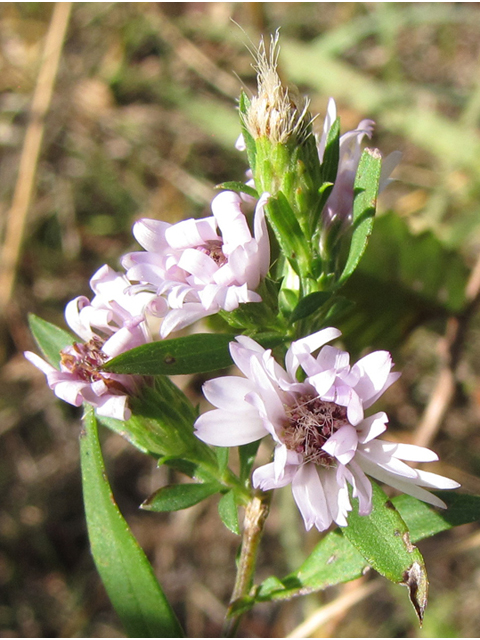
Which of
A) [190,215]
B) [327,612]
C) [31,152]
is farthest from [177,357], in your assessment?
[31,152]

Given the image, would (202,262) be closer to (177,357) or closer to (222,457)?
(177,357)

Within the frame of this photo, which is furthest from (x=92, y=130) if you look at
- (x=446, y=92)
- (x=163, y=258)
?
(x=163, y=258)

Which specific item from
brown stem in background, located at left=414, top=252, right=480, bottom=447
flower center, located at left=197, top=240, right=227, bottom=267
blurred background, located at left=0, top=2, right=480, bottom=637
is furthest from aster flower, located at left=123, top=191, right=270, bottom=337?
brown stem in background, located at left=414, top=252, right=480, bottom=447

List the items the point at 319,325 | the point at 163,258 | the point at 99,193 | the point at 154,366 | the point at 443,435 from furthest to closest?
the point at 99,193
the point at 443,435
the point at 319,325
the point at 163,258
the point at 154,366

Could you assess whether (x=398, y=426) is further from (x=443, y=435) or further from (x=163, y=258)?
(x=163, y=258)

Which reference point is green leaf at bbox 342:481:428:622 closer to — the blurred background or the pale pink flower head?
the pale pink flower head

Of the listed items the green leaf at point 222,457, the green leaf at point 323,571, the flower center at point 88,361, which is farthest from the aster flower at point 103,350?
the green leaf at point 323,571

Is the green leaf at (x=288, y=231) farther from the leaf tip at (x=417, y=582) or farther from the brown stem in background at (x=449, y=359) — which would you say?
the brown stem in background at (x=449, y=359)
